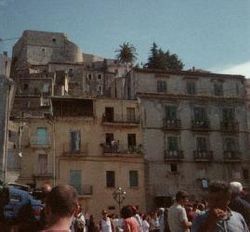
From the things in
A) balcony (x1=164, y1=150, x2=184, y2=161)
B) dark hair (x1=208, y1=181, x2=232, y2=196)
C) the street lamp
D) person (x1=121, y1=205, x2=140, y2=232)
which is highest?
balcony (x1=164, y1=150, x2=184, y2=161)

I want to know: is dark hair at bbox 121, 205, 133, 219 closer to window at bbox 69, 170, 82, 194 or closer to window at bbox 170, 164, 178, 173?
window at bbox 69, 170, 82, 194

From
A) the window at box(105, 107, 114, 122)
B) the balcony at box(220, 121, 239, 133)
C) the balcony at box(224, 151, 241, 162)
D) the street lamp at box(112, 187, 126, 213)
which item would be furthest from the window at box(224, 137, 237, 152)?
the street lamp at box(112, 187, 126, 213)

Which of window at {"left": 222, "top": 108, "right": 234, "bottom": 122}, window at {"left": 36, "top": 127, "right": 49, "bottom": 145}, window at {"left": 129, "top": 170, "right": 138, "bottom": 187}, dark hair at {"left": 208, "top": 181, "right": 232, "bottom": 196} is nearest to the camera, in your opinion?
dark hair at {"left": 208, "top": 181, "right": 232, "bottom": 196}

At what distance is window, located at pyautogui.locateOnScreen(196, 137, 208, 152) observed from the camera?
40.3 metres

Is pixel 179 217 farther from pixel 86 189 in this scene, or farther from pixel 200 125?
pixel 200 125

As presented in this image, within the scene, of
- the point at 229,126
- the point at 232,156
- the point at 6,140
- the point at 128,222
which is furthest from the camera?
the point at 229,126

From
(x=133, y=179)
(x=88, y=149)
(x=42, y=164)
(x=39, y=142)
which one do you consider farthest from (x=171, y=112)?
(x=42, y=164)

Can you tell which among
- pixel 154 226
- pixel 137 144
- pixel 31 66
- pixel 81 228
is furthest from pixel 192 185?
pixel 31 66

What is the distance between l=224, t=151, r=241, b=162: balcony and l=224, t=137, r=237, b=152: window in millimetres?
360

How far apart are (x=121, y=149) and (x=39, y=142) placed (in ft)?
20.3

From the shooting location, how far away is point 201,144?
40.6 meters

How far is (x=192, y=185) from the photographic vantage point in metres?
39.1

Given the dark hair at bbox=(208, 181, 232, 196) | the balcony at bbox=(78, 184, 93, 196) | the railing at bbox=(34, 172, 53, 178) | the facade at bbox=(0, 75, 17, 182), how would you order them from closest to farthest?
the dark hair at bbox=(208, 181, 232, 196) → the facade at bbox=(0, 75, 17, 182) → the railing at bbox=(34, 172, 53, 178) → the balcony at bbox=(78, 184, 93, 196)

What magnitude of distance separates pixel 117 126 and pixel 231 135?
9.88 m
